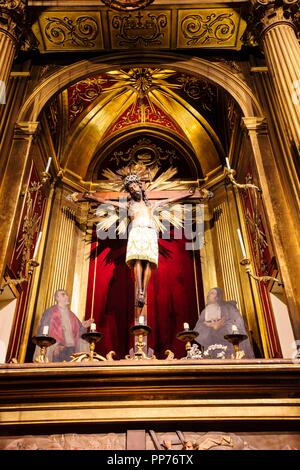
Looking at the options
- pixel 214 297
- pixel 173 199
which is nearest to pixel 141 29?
pixel 173 199

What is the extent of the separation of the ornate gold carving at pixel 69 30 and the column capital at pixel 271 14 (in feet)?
6.55

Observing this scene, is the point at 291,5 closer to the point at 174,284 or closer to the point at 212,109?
the point at 212,109

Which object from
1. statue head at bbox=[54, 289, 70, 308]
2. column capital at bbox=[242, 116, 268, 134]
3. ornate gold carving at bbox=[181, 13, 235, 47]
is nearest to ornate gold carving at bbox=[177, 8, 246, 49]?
ornate gold carving at bbox=[181, 13, 235, 47]

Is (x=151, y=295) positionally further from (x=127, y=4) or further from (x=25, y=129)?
(x=127, y=4)

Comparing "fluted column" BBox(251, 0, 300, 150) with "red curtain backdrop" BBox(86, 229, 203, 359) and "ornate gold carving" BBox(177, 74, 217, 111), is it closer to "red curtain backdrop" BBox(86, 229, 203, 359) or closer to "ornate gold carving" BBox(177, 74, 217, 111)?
"ornate gold carving" BBox(177, 74, 217, 111)

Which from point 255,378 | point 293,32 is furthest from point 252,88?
point 255,378

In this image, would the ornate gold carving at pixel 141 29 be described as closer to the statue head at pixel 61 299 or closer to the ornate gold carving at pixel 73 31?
the ornate gold carving at pixel 73 31

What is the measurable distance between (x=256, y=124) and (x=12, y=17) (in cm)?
317

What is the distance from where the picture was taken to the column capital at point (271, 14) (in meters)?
4.99

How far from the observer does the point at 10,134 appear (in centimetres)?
499

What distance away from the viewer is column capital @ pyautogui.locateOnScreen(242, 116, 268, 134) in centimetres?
493

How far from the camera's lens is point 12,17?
5.08 m

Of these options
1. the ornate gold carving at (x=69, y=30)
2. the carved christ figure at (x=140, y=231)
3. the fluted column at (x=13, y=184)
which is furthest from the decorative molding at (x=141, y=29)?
the carved christ figure at (x=140, y=231)

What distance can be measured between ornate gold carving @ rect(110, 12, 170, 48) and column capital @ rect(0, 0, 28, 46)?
3.73ft
